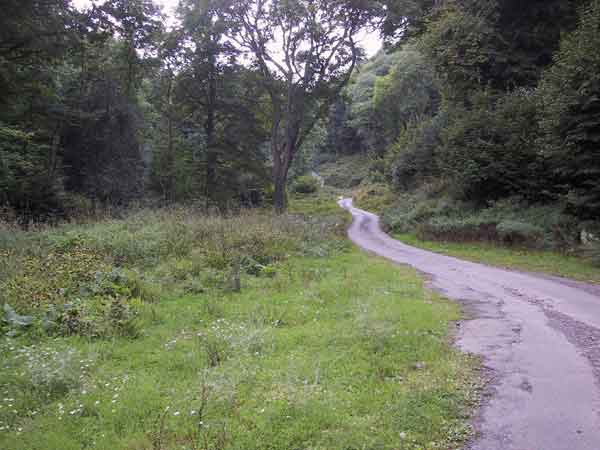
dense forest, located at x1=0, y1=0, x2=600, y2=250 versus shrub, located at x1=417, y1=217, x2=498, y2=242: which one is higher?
dense forest, located at x1=0, y1=0, x2=600, y2=250

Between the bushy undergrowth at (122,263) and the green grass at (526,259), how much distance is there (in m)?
6.01

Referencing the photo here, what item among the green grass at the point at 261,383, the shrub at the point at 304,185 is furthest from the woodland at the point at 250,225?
the shrub at the point at 304,185

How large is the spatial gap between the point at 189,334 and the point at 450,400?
4.08 meters

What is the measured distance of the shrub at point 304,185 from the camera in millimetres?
52638

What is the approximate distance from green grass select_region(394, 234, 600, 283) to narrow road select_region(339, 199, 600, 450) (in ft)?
4.37

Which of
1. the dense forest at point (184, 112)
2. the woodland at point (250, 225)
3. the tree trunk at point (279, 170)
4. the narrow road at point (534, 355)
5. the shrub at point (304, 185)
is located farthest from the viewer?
the shrub at point (304, 185)

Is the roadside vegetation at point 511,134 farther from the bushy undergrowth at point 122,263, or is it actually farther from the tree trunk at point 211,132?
the tree trunk at point 211,132

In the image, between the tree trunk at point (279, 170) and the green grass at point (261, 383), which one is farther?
the tree trunk at point (279, 170)

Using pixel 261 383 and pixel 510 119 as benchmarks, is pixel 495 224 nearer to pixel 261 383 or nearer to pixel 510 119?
pixel 510 119

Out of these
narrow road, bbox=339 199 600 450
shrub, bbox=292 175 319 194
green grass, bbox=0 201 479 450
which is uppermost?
shrub, bbox=292 175 319 194

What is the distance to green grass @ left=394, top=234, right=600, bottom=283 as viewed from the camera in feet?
37.0

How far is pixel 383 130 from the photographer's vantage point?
65.3 m

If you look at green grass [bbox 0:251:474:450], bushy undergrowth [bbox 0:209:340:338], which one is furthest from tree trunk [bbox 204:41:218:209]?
green grass [bbox 0:251:474:450]

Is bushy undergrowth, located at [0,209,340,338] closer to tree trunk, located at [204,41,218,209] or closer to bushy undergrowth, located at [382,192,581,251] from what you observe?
bushy undergrowth, located at [382,192,581,251]
